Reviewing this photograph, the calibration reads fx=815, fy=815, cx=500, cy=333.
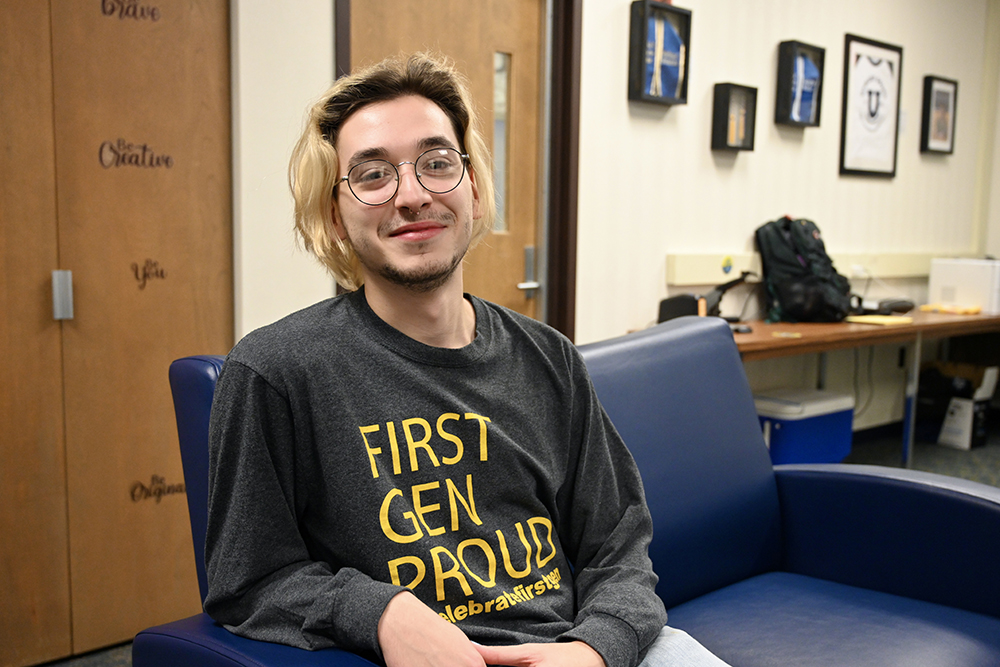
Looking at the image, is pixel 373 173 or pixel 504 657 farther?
pixel 373 173

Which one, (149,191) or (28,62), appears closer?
(28,62)

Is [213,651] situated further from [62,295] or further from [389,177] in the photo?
[62,295]

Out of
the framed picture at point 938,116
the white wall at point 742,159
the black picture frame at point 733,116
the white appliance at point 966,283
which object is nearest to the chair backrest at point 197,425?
the white wall at point 742,159

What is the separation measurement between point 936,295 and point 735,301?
1578 millimetres

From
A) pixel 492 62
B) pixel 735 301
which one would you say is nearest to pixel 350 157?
pixel 492 62

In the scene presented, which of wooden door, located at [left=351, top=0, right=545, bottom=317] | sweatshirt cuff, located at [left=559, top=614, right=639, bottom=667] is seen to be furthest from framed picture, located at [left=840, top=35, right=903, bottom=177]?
sweatshirt cuff, located at [left=559, top=614, right=639, bottom=667]

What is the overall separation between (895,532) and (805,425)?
1.89m

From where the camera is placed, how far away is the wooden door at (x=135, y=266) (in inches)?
80.8

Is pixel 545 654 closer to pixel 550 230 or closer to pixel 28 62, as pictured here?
pixel 28 62

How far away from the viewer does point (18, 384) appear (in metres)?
2.00

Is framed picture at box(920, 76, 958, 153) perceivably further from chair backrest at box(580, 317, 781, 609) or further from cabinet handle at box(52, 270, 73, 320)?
cabinet handle at box(52, 270, 73, 320)

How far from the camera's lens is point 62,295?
2.03 meters

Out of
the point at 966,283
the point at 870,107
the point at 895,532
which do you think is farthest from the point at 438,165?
the point at 966,283

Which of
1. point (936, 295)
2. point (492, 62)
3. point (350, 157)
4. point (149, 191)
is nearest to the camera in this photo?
point (350, 157)
